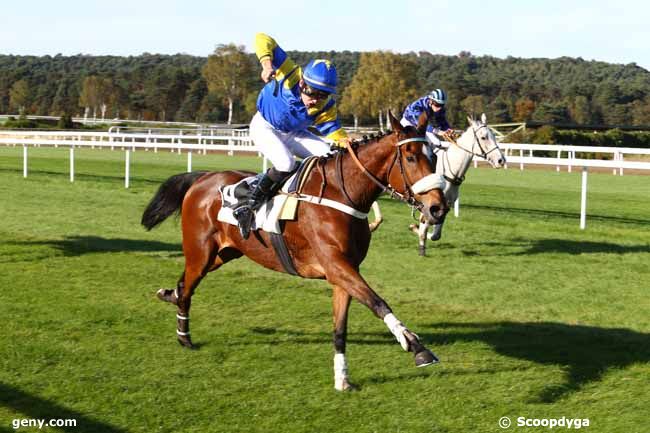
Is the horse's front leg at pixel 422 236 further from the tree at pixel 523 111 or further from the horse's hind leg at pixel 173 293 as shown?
the tree at pixel 523 111

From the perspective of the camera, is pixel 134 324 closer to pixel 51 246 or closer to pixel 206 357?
pixel 206 357

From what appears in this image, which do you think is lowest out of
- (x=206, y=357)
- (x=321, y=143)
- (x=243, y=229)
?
(x=206, y=357)

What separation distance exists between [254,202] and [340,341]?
3.97 ft

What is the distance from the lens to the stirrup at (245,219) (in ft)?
20.0

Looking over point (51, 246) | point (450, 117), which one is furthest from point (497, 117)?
point (51, 246)

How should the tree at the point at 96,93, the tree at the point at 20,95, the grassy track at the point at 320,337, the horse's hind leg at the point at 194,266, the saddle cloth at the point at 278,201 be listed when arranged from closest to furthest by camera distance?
the grassy track at the point at 320,337 < the saddle cloth at the point at 278,201 < the horse's hind leg at the point at 194,266 < the tree at the point at 96,93 < the tree at the point at 20,95

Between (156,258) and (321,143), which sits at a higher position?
(321,143)

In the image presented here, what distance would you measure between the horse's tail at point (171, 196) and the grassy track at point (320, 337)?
A: 36.6 inches

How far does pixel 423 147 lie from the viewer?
213 inches

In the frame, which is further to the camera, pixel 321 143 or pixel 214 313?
pixel 214 313

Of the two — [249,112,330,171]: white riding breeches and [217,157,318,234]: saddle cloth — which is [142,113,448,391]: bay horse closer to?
[217,157,318,234]: saddle cloth

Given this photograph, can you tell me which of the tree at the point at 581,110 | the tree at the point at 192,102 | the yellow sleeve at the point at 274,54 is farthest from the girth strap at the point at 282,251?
the tree at the point at 192,102

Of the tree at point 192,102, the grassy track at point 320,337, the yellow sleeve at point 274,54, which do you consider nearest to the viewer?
the grassy track at point 320,337

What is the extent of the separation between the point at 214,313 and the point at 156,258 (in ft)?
10.2
